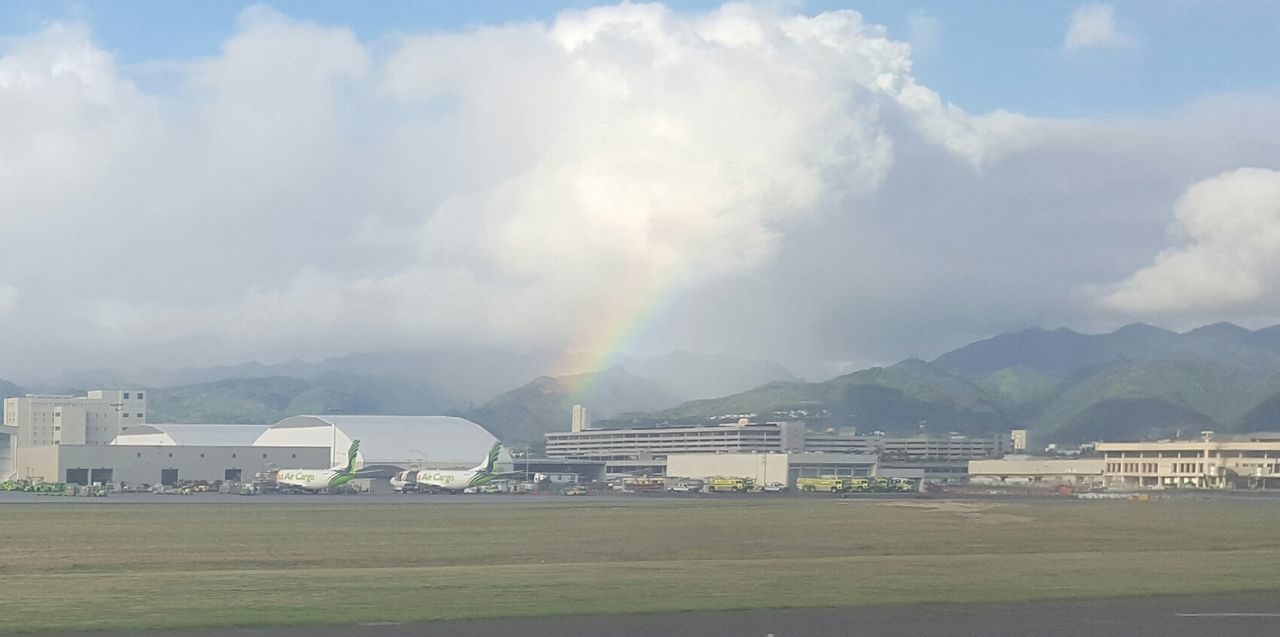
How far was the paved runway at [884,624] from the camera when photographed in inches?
1209

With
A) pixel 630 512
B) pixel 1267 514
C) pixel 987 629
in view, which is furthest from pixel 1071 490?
pixel 987 629

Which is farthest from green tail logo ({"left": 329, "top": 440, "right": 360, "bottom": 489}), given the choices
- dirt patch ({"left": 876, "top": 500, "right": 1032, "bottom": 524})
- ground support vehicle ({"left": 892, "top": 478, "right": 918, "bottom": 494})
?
dirt patch ({"left": 876, "top": 500, "right": 1032, "bottom": 524})

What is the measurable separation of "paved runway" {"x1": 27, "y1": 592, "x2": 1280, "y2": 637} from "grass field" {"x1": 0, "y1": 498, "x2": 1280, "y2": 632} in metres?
1.64

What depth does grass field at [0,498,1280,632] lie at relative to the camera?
36.7m

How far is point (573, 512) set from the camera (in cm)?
9738

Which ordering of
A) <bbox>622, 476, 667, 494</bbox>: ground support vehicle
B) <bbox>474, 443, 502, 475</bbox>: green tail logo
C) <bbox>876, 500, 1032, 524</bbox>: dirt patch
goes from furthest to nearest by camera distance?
<bbox>622, 476, 667, 494</bbox>: ground support vehicle → <bbox>474, 443, 502, 475</bbox>: green tail logo → <bbox>876, 500, 1032, 524</bbox>: dirt patch

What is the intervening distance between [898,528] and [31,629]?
52729 millimetres

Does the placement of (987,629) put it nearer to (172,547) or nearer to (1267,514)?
(172,547)

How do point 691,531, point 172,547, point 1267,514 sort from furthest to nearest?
point 1267,514 → point 691,531 → point 172,547

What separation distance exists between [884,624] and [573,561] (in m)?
22.6

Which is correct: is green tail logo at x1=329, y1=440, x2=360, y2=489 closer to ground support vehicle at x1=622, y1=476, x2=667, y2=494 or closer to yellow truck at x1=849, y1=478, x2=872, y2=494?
ground support vehicle at x1=622, y1=476, x2=667, y2=494

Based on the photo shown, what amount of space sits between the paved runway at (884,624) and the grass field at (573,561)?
1.64m

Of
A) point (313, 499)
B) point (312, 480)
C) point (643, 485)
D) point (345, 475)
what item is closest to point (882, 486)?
point (643, 485)

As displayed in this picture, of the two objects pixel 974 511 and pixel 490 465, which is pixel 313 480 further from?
pixel 974 511
